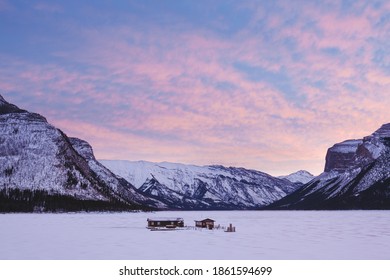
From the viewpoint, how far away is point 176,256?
6481 cm

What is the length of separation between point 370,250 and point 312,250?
7.18 m

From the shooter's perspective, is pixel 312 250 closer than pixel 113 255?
No
